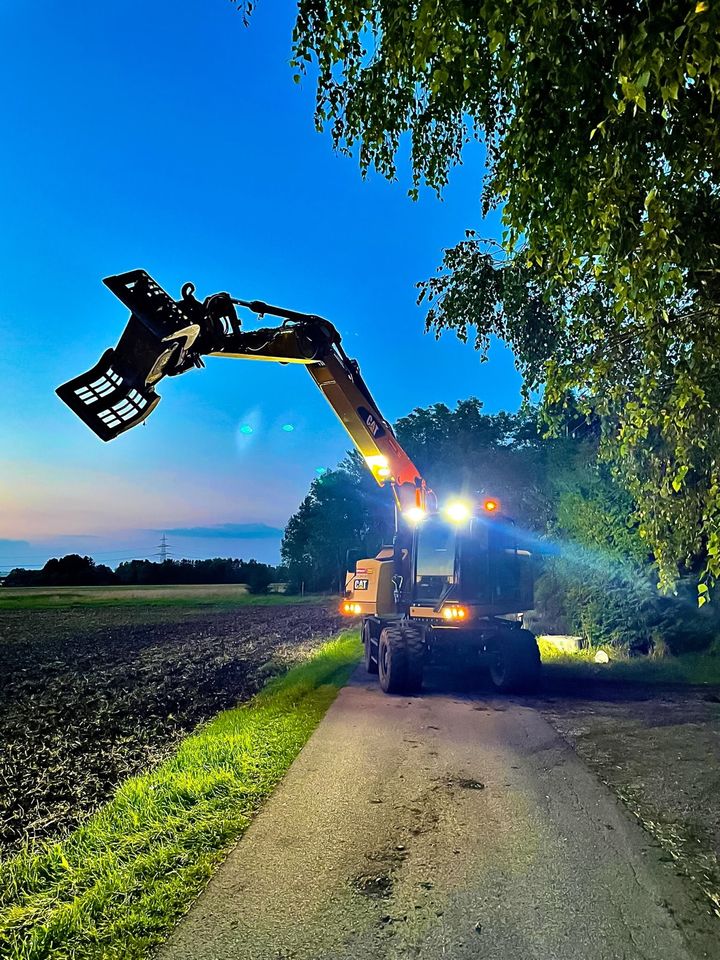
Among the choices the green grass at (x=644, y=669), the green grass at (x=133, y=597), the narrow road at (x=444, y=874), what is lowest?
the green grass at (x=133, y=597)

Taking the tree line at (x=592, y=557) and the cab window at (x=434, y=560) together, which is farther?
the tree line at (x=592, y=557)

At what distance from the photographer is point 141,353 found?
24.2 ft

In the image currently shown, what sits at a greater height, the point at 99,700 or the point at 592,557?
the point at 592,557

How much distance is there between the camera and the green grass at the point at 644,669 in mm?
13466

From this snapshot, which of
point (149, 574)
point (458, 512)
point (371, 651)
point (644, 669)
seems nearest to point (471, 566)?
point (458, 512)

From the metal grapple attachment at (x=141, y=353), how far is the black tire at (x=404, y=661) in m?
5.60

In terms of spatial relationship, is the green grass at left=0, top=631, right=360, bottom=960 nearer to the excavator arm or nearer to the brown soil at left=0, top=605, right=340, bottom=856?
the brown soil at left=0, top=605, right=340, bottom=856

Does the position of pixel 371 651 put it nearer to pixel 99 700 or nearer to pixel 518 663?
pixel 518 663

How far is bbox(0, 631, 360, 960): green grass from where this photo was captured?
11.9 feet

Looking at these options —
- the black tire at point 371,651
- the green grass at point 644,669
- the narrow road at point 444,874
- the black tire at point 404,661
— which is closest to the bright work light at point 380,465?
the black tire at point 404,661

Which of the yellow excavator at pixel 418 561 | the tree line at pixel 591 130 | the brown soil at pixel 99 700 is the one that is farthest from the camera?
the yellow excavator at pixel 418 561

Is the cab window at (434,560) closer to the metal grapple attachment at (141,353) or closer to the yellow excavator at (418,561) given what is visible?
the yellow excavator at (418,561)

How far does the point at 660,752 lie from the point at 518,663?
12.3 ft

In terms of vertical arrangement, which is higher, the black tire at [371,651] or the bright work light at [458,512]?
the bright work light at [458,512]
